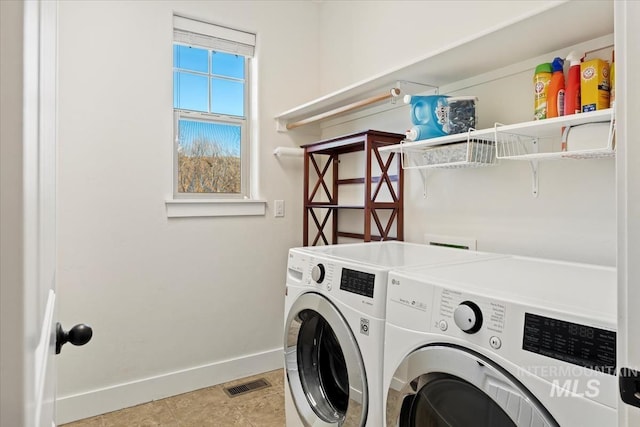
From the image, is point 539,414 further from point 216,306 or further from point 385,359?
point 216,306

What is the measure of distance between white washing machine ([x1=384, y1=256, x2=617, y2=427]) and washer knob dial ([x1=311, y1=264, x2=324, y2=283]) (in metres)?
0.36

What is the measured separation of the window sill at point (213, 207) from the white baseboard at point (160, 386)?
3.16 ft

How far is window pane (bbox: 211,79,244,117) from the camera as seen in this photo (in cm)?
259

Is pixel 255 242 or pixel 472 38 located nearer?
pixel 472 38

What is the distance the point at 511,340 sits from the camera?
2.80 ft

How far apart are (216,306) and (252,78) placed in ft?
5.11

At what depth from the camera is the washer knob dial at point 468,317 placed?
0.92m

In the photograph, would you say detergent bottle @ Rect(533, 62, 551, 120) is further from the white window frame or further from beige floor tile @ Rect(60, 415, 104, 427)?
beige floor tile @ Rect(60, 415, 104, 427)

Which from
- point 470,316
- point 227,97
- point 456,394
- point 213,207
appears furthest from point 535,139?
point 227,97

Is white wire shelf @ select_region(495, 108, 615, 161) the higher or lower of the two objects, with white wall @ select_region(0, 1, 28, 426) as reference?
higher

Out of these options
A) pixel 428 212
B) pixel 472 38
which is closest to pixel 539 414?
pixel 472 38

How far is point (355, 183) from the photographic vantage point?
2561 mm

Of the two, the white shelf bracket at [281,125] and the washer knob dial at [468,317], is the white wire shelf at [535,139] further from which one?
the white shelf bracket at [281,125]

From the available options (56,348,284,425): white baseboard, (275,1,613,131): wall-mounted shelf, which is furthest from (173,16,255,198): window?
(56,348,284,425): white baseboard
